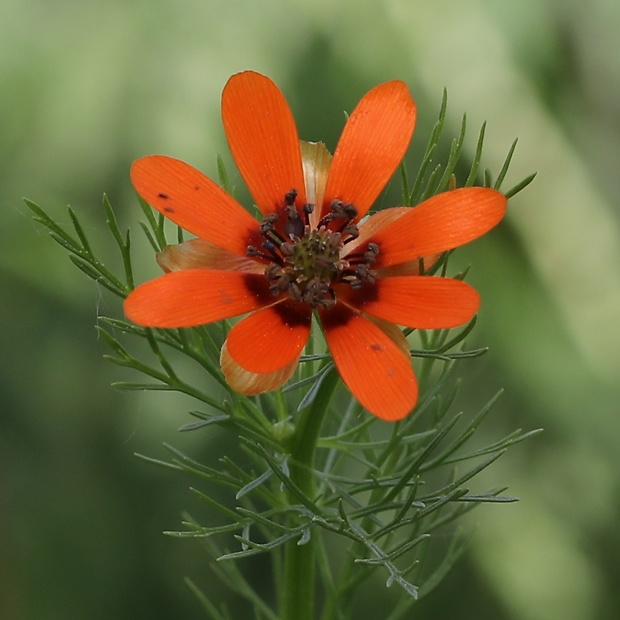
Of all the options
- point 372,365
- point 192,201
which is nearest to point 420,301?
point 372,365

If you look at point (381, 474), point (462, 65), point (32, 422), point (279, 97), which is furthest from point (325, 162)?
point (462, 65)

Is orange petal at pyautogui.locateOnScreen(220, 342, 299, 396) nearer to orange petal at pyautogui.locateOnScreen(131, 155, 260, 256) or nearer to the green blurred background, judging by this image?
orange petal at pyautogui.locateOnScreen(131, 155, 260, 256)

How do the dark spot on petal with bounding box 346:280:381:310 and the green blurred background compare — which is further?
the green blurred background

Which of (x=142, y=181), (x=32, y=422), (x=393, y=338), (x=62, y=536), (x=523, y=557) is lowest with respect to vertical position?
(x=523, y=557)

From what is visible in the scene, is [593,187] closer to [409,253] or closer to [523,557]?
[523,557]

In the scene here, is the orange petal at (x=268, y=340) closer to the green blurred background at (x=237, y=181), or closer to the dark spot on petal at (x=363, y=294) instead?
the dark spot on petal at (x=363, y=294)

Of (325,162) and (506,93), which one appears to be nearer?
(325,162)

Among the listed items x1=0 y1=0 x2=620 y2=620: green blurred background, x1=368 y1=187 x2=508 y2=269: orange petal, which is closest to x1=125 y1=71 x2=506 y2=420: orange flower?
x1=368 y1=187 x2=508 y2=269: orange petal

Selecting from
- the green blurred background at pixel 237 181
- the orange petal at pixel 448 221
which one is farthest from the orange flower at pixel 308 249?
the green blurred background at pixel 237 181
